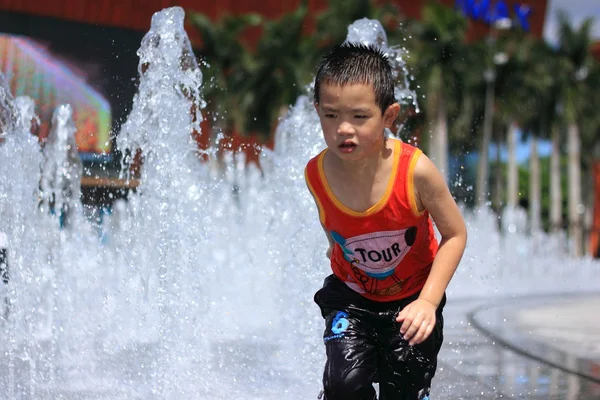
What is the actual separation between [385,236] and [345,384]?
16.5 inches

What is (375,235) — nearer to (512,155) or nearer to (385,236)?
(385,236)

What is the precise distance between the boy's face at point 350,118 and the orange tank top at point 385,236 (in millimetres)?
140

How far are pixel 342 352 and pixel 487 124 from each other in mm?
29612

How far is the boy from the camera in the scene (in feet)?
7.31

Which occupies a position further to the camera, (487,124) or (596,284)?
(487,124)

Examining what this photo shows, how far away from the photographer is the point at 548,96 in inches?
1286

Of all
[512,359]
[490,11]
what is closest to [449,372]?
[512,359]

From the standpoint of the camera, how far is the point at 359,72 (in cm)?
222

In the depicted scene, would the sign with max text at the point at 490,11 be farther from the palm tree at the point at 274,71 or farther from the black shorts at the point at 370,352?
the black shorts at the point at 370,352

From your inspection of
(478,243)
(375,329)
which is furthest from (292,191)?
(478,243)

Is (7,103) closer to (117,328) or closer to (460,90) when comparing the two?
(117,328)

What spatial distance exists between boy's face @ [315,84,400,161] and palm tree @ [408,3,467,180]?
23995 mm

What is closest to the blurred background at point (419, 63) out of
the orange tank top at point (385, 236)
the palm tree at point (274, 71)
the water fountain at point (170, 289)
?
the palm tree at point (274, 71)

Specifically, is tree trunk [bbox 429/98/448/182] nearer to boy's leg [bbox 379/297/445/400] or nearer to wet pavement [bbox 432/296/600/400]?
wet pavement [bbox 432/296/600/400]
